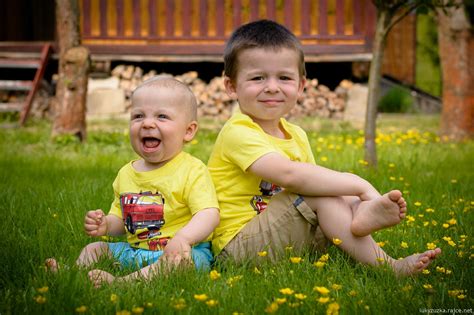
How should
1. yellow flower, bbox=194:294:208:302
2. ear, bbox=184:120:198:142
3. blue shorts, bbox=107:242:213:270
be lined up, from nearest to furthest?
yellow flower, bbox=194:294:208:302, blue shorts, bbox=107:242:213:270, ear, bbox=184:120:198:142

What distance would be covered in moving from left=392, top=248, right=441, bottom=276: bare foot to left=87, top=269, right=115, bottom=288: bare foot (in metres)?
1.00

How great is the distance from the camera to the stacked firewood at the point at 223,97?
33.9 ft

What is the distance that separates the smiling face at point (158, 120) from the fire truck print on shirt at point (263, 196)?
367mm

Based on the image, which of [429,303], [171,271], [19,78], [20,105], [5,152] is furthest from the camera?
[19,78]

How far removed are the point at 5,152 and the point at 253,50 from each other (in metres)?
4.10

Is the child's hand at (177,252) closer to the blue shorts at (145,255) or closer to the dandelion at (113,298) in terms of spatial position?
the blue shorts at (145,255)

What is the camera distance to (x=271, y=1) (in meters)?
10.4

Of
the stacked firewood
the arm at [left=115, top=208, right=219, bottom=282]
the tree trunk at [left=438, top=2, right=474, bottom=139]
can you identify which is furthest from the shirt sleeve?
the stacked firewood

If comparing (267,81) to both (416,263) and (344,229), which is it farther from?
(416,263)

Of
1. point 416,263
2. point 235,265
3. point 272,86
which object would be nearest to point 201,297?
point 235,265

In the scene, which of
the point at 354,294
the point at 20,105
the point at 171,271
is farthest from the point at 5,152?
the point at 354,294

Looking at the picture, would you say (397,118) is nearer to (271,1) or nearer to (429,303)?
(271,1)

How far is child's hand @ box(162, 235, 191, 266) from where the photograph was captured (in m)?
2.46

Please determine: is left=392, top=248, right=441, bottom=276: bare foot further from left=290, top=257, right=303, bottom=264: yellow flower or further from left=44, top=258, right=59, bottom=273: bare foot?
left=44, top=258, right=59, bottom=273: bare foot
